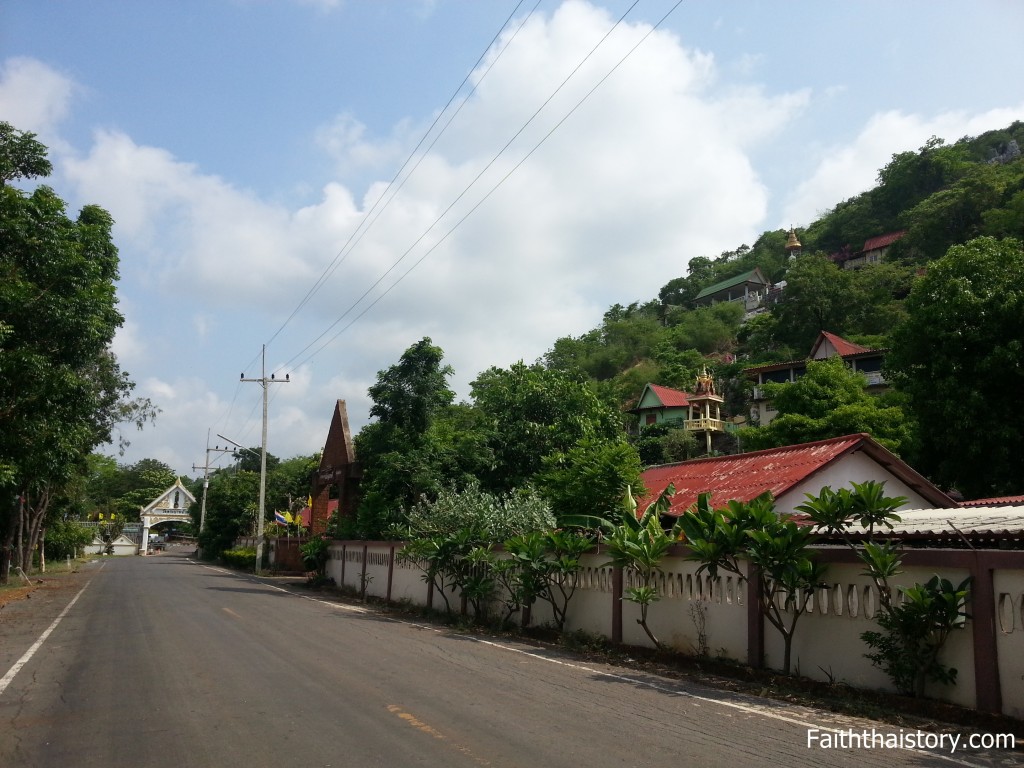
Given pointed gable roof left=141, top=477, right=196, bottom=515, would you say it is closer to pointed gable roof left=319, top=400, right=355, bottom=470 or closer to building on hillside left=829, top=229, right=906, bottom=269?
pointed gable roof left=319, top=400, right=355, bottom=470

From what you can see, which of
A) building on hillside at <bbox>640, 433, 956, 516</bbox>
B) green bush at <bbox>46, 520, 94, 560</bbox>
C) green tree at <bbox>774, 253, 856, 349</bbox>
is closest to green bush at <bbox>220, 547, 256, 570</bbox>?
green bush at <bbox>46, 520, 94, 560</bbox>

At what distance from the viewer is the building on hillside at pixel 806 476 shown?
1622cm

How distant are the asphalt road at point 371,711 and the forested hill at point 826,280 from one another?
69.8 feet

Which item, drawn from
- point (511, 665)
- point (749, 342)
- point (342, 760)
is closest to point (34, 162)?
point (511, 665)

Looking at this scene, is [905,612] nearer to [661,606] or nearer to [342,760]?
[661,606]

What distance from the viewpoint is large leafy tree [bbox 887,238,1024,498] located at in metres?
22.7

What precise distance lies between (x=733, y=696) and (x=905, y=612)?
2.09 meters

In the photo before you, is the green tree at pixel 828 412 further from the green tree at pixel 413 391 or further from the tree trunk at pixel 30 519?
the tree trunk at pixel 30 519

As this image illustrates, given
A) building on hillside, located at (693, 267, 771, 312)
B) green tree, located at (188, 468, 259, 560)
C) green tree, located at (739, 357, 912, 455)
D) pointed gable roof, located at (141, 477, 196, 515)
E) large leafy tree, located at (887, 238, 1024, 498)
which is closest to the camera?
large leafy tree, located at (887, 238, 1024, 498)

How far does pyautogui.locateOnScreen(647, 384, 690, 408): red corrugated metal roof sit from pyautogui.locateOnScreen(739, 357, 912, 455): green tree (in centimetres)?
2783

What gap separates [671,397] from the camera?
2525 inches

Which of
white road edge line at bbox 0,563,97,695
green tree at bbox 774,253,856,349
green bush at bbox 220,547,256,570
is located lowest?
green bush at bbox 220,547,256,570

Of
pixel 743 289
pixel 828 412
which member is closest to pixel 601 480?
pixel 828 412

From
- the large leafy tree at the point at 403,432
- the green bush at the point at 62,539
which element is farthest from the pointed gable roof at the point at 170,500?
the large leafy tree at the point at 403,432
